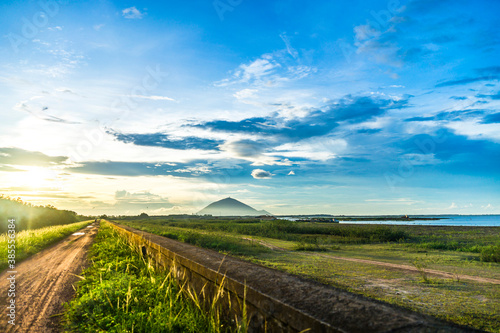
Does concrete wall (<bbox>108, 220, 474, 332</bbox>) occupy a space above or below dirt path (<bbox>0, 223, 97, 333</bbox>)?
above

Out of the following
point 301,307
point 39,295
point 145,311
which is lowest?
point 39,295

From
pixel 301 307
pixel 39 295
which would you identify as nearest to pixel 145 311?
pixel 301 307

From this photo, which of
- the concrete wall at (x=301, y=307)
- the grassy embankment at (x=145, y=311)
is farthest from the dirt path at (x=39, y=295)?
the concrete wall at (x=301, y=307)

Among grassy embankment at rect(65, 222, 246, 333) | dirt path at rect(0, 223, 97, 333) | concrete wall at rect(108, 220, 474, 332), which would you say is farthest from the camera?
dirt path at rect(0, 223, 97, 333)

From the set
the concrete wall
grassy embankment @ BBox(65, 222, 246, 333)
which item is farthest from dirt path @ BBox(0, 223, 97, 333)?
the concrete wall

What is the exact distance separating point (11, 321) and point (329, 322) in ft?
17.0

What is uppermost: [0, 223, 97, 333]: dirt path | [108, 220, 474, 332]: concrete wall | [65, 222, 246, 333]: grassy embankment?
[108, 220, 474, 332]: concrete wall

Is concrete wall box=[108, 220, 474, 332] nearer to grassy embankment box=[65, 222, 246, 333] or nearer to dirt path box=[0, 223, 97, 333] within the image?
grassy embankment box=[65, 222, 246, 333]

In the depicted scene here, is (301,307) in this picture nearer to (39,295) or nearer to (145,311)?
(145,311)

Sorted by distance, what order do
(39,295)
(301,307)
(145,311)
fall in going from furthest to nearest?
(39,295), (145,311), (301,307)

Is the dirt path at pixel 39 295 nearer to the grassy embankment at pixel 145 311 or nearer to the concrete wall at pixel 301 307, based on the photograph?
the grassy embankment at pixel 145 311

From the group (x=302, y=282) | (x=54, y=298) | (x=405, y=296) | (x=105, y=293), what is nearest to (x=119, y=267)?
(x=54, y=298)

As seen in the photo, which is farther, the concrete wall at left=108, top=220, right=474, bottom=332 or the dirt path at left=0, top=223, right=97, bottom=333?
the dirt path at left=0, top=223, right=97, bottom=333

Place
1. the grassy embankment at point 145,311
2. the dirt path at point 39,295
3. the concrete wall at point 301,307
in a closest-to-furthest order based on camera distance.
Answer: the concrete wall at point 301,307
the grassy embankment at point 145,311
the dirt path at point 39,295
